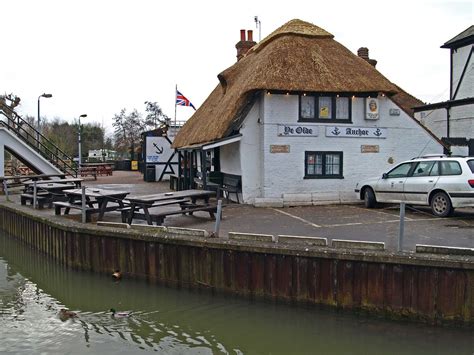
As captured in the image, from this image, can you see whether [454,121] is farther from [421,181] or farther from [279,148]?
[421,181]

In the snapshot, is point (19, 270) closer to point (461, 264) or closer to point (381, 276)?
point (381, 276)

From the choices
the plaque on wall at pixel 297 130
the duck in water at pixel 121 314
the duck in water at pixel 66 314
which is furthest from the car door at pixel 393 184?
the duck in water at pixel 66 314

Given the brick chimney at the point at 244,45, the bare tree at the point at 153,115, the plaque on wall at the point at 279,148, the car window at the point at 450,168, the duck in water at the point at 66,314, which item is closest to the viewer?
the duck in water at the point at 66,314

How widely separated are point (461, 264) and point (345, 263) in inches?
76.3

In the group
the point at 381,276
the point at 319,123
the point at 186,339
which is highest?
the point at 319,123

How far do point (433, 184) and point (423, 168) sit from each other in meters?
0.77

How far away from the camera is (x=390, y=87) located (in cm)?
1866

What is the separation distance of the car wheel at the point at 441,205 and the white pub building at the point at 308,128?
4.44 metres

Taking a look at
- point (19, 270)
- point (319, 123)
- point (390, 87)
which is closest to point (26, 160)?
point (19, 270)

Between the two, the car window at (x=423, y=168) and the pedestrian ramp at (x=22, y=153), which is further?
the pedestrian ramp at (x=22, y=153)

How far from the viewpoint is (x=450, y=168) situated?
13727 mm

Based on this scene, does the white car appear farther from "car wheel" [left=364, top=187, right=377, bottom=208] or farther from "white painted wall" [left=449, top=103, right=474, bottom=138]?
"white painted wall" [left=449, top=103, right=474, bottom=138]

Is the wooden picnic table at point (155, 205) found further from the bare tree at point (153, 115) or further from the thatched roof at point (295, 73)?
the bare tree at point (153, 115)

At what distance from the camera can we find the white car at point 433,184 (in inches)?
523
